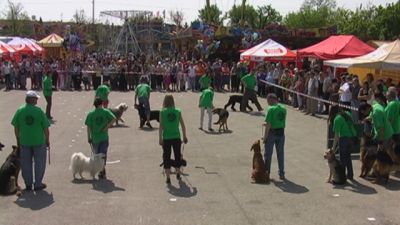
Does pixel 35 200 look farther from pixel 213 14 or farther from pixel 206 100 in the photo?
pixel 213 14

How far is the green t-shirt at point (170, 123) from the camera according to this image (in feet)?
34.0

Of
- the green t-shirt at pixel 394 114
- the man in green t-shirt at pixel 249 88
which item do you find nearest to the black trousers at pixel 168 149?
the green t-shirt at pixel 394 114

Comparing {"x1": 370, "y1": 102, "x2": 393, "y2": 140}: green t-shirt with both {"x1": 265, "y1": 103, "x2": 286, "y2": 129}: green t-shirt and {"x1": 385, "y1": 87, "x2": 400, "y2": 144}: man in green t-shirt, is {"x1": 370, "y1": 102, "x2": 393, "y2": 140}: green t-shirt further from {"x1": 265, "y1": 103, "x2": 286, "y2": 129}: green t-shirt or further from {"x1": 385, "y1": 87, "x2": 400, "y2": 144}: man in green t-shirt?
{"x1": 265, "y1": 103, "x2": 286, "y2": 129}: green t-shirt

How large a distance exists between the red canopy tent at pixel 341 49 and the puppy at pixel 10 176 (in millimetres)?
17628

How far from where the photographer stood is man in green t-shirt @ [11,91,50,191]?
32.1 ft

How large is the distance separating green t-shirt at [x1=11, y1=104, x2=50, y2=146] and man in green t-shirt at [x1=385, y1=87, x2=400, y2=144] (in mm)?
6912

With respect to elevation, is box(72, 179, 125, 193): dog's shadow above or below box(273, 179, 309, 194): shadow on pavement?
below

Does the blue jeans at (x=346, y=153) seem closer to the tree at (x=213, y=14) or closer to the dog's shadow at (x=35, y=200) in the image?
the dog's shadow at (x=35, y=200)

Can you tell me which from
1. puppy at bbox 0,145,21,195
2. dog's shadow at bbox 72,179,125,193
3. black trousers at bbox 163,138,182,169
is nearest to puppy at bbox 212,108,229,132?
black trousers at bbox 163,138,182,169

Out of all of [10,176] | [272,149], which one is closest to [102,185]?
[10,176]

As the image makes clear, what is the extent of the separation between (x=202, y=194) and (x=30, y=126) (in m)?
3.26

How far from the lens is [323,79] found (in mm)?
22656

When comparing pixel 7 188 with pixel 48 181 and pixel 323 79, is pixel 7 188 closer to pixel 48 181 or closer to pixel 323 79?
pixel 48 181

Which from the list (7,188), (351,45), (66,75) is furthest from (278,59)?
(7,188)
